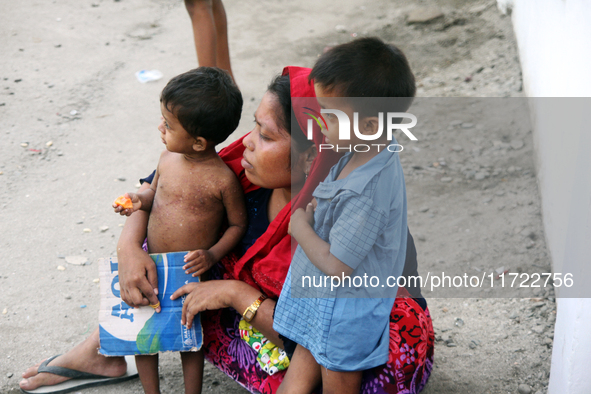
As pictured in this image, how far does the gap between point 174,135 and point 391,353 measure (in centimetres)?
103

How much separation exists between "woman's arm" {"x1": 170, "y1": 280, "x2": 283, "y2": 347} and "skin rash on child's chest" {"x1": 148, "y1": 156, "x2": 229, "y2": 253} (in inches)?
7.5

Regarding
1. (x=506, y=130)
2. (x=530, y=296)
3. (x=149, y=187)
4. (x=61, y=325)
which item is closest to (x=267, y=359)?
(x=149, y=187)

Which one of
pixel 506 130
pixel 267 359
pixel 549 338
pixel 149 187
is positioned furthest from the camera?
pixel 506 130

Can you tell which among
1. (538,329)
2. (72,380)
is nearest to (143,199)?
(72,380)

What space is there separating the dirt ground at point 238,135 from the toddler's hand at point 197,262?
24.2 inches

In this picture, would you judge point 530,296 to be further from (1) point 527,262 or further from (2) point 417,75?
(2) point 417,75

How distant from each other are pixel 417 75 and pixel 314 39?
4.42 feet

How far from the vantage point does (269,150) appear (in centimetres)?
176

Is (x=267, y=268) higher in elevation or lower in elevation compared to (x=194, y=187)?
lower

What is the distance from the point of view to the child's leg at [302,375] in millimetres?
1705

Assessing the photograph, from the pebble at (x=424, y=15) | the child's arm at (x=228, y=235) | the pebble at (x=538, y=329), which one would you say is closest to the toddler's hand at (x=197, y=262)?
the child's arm at (x=228, y=235)

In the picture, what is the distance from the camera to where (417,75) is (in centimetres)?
494

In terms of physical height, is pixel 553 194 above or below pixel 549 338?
above

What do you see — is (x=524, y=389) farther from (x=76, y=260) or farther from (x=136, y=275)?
(x=76, y=260)
